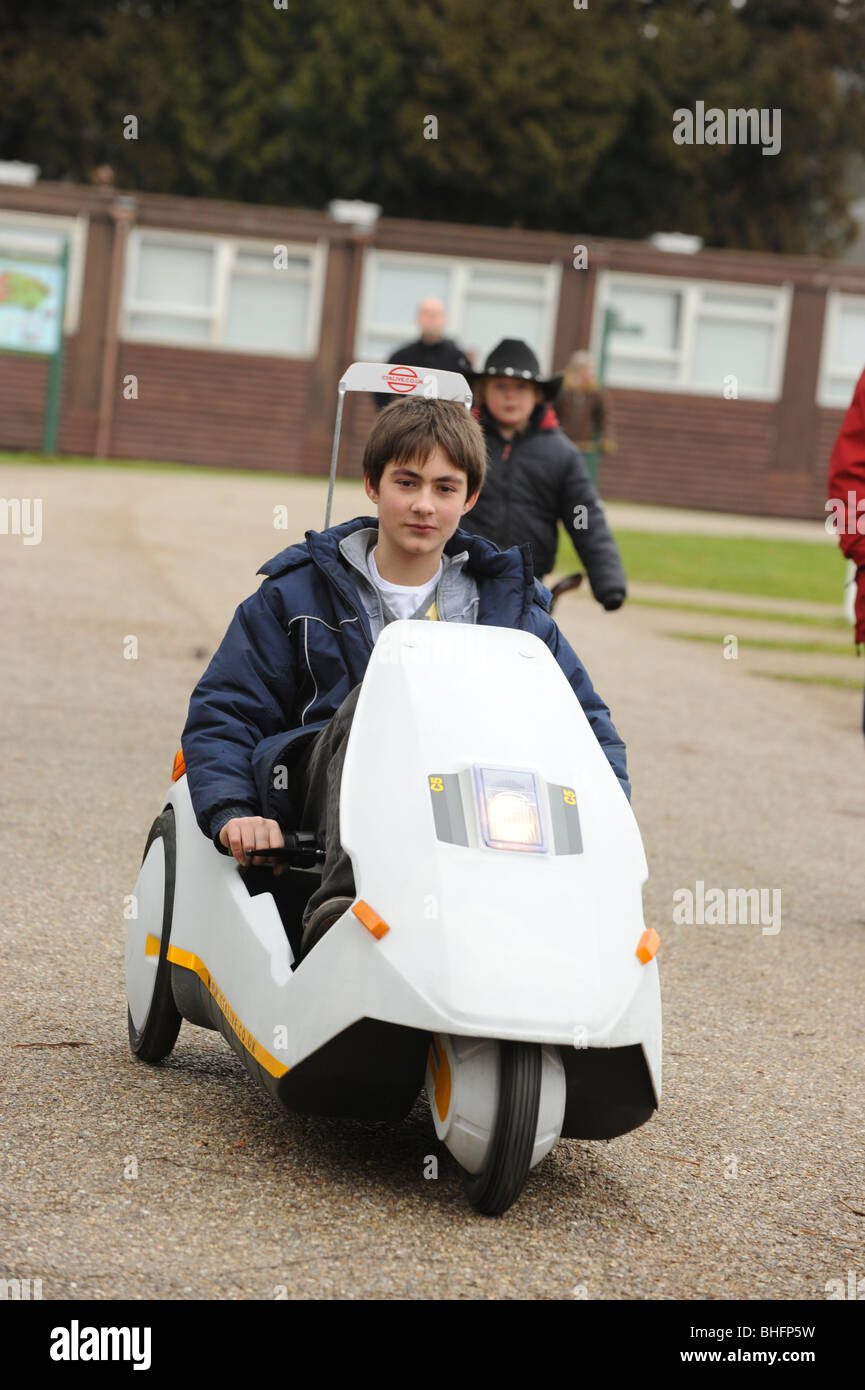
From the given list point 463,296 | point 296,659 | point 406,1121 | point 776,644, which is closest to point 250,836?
point 296,659

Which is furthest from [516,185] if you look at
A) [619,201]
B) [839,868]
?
[839,868]

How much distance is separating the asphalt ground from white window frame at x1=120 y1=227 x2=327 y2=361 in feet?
76.2

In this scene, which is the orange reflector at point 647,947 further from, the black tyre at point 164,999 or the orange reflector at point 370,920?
the black tyre at point 164,999

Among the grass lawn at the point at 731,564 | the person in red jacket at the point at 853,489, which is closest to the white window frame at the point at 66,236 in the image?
the grass lawn at the point at 731,564

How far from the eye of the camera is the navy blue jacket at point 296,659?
3900 millimetres

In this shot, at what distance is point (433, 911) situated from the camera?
10.5 ft

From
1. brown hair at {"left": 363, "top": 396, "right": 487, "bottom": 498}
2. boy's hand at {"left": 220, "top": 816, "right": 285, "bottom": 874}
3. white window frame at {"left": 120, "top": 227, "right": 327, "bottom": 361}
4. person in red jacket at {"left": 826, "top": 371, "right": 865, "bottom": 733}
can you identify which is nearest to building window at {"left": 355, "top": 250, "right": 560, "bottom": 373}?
white window frame at {"left": 120, "top": 227, "right": 327, "bottom": 361}

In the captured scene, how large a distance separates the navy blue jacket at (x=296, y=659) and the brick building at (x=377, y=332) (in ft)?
90.8

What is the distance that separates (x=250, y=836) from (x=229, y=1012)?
0.32 meters

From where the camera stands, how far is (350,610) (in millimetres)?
3949

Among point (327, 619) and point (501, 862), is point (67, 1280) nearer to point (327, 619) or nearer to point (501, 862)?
point (501, 862)

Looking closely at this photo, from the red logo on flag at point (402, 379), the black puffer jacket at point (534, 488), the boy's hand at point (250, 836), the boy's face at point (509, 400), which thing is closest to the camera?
the boy's hand at point (250, 836)

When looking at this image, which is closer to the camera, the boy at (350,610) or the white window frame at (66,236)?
the boy at (350,610)

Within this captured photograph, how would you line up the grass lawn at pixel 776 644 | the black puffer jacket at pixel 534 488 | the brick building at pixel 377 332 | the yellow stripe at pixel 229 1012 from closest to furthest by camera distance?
the yellow stripe at pixel 229 1012 → the black puffer jacket at pixel 534 488 → the grass lawn at pixel 776 644 → the brick building at pixel 377 332
